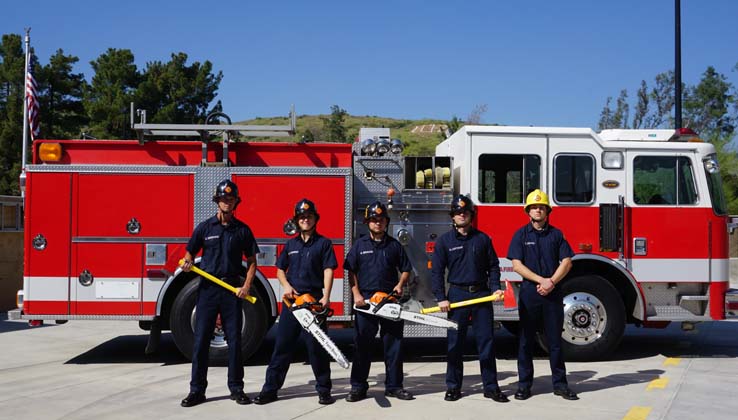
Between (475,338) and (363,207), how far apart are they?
99.0 inches

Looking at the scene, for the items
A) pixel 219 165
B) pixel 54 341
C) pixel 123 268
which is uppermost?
pixel 219 165

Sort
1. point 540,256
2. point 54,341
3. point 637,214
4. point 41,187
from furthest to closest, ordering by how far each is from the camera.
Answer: point 54,341 → point 637,214 → point 41,187 → point 540,256

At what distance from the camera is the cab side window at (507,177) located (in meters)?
8.74

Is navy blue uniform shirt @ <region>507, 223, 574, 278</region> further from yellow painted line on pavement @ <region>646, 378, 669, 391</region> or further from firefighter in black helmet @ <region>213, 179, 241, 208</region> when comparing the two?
firefighter in black helmet @ <region>213, 179, 241, 208</region>

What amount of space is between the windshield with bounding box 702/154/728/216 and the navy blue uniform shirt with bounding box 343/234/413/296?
438 centimetres

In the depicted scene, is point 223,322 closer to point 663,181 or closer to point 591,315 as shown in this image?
point 591,315

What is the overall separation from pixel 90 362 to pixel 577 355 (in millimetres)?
5966

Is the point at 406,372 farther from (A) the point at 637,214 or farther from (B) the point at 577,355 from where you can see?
(A) the point at 637,214

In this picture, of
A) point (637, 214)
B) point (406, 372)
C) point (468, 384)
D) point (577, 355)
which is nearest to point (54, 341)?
point (406, 372)

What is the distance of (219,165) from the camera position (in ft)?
28.1

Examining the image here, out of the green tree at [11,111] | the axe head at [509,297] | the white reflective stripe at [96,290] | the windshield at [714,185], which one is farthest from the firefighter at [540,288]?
the green tree at [11,111]

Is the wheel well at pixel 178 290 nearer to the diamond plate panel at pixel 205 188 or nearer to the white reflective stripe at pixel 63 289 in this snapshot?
the white reflective stripe at pixel 63 289

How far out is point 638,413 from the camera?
6426 mm

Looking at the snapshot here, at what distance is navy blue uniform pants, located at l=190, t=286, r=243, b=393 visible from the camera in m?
6.69
